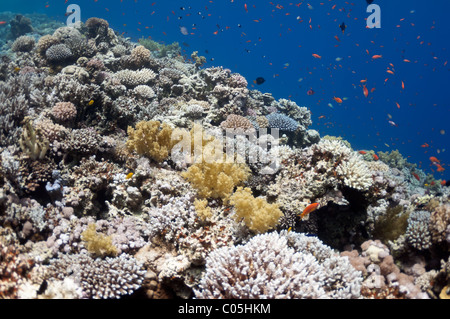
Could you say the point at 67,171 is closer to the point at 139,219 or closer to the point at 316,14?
the point at 139,219

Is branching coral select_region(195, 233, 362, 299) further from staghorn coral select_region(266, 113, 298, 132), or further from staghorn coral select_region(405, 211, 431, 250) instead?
staghorn coral select_region(266, 113, 298, 132)

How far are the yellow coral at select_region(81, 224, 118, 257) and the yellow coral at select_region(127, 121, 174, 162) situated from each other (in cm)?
208

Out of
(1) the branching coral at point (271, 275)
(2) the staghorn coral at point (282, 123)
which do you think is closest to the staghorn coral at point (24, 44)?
(2) the staghorn coral at point (282, 123)

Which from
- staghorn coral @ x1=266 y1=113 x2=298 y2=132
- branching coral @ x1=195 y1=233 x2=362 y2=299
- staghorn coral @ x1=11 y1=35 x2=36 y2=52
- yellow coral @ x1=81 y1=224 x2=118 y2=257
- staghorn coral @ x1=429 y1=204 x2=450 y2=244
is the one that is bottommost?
branching coral @ x1=195 y1=233 x2=362 y2=299

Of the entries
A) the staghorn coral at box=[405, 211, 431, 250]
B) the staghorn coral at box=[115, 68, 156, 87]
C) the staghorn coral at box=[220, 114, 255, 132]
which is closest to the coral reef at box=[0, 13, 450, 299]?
the staghorn coral at box=[405, 211, 431, 250]

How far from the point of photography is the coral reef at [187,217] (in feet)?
10.7

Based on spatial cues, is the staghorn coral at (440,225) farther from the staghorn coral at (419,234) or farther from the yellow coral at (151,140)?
the yellow coral at (151,140)

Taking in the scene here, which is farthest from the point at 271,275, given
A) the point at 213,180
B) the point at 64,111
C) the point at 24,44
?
the point at 24,44

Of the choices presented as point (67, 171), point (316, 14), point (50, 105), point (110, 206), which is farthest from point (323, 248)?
point (316, 14)

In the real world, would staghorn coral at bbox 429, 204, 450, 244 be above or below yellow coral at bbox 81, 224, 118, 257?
above

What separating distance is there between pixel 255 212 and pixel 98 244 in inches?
97.2

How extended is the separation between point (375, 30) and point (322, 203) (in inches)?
4965

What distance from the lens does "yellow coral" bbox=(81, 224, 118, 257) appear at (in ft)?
12.0

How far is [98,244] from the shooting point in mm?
3666
